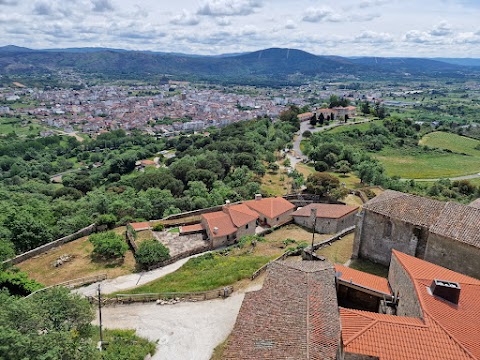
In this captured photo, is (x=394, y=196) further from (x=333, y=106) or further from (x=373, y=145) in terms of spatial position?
(x=333, y=106)

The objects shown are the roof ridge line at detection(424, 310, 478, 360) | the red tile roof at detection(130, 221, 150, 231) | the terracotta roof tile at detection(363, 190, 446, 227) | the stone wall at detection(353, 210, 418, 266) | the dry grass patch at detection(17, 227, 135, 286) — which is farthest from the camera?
the red tile roof at detection(130, 221, 150, 231)

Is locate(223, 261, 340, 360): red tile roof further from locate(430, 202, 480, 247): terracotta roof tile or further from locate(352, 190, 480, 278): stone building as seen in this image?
locate(430, 202, 480, 247): terracotta roof tile

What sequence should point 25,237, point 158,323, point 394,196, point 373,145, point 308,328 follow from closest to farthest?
point 308,328, point 158,323, point 394,196, point 25,237, point 373,145

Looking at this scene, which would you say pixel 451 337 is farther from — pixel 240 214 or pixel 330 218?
pixel 240 214

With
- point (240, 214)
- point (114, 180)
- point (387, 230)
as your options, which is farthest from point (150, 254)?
point (114, 180)

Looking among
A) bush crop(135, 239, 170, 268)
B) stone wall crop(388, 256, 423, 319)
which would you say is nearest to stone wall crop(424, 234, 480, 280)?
stone wall crop(388, 256, 423, 319)

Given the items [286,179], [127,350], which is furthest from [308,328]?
[286,179]
